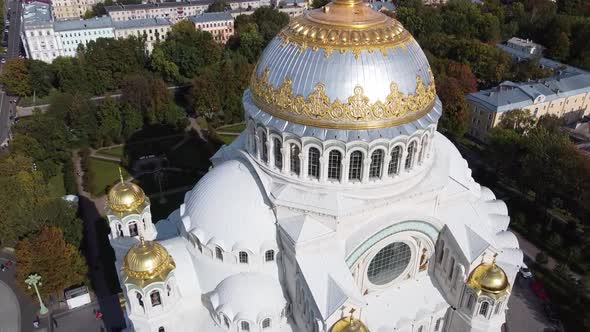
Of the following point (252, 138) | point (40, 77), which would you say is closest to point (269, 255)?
point (252, 138)

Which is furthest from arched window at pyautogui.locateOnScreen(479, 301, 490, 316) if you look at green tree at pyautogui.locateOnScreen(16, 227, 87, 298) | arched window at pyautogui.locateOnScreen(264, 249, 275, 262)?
green tree at pyautogui.locateOnScreen(16, 227, 87, 298)

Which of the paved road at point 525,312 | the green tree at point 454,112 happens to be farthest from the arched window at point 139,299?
the green tree at point 454,112

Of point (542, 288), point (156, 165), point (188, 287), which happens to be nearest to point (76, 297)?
point (188, 287)

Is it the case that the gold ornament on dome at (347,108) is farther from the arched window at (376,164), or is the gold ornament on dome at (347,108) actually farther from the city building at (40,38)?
the city building at (40,38)

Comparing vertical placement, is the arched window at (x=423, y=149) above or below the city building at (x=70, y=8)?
above

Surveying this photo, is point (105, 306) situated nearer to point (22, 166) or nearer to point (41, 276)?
point (41, 276)

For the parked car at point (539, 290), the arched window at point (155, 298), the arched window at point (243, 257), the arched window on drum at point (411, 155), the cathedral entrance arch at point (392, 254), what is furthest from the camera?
the parked car at point (539, 290)
